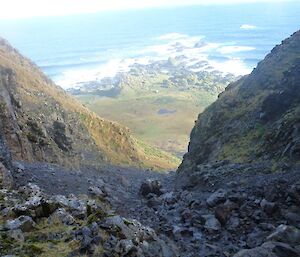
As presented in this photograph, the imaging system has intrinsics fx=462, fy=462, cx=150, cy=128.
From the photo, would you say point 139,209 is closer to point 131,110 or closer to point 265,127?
point 265,127

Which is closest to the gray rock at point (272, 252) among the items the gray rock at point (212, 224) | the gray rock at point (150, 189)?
the gray rock at point (212, 224)

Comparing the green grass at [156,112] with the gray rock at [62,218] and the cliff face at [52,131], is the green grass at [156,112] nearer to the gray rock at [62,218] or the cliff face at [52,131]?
the cliff face at [52,131]

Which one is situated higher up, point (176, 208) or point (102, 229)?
Answer: point (102, 229)

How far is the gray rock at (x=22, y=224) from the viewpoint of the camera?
53.5ft

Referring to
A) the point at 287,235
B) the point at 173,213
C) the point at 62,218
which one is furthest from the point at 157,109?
the point at 287,235

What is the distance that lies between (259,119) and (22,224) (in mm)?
22606

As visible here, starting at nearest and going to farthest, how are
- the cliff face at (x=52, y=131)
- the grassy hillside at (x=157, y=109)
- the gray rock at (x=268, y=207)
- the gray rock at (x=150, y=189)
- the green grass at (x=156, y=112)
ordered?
the gray rock at (x=268, y=207) < the gray rock at (x=150, y=189) < the cliff face at (x=52, y=131) < the green grass at (x=156, y=112) < the grassy hillside at (x=157, y=109)

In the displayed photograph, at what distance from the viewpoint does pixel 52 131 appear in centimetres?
5319

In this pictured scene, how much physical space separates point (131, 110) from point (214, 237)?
145 metres

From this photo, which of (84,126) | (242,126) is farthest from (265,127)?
(84,126)

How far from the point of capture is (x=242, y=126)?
1431 inches

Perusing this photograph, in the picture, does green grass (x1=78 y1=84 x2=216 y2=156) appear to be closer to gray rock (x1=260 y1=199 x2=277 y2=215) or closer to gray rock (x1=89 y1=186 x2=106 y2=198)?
gray rock (x1=89 y1=186 x2=106 y2=198)

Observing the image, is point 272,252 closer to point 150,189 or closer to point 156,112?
point 150,189

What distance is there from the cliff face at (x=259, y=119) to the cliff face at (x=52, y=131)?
46.1 ft
